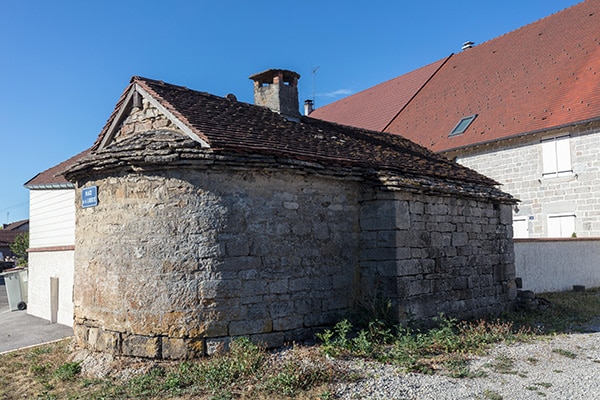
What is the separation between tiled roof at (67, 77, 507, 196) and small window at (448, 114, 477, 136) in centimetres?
727

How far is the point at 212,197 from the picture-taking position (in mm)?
6844

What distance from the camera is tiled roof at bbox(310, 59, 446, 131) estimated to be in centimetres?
2191

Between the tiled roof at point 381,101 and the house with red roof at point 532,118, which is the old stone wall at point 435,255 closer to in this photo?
the house with red roof at point 532,118

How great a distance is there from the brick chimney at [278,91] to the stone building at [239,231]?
2.64 ft

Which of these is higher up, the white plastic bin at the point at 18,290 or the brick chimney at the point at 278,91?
the brick chimney at the point at 278,91

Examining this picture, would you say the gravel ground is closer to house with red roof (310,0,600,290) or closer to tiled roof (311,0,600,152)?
house with red roof (310,0,600,290)

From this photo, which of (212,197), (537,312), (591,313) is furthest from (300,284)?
(591,313)

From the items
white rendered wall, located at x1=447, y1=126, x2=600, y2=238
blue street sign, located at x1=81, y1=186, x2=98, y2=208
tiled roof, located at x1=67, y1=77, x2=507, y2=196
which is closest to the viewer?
tiled roof, located at x1=67, y1=77, x2=507, y2=196

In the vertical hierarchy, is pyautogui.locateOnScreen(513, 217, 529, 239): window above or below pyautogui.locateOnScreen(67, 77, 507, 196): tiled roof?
below

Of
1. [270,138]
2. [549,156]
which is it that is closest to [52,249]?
[270,138]

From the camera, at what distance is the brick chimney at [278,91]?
997 centimetres

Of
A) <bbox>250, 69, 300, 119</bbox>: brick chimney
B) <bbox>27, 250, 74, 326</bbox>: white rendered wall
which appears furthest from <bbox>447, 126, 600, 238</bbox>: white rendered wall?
<bbox>27, 250, 74, 326</bbox>: white rendered wall

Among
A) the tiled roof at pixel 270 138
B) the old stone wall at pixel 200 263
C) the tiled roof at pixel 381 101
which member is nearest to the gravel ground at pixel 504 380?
the old stone wall at pixel 200 263

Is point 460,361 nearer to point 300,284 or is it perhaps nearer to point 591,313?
point 300,284
